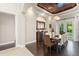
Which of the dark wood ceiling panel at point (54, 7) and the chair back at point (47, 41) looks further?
the chair back at point (47, 41)

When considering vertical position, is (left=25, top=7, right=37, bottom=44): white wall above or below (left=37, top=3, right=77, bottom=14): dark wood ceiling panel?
below

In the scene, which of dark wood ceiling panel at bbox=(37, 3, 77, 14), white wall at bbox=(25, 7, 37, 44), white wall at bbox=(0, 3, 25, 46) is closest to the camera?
dark wood ceiling panel at bbox=(37, 3, 77, 14)

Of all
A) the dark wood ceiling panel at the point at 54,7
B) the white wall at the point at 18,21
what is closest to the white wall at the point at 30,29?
the white wall at the point at 18,21

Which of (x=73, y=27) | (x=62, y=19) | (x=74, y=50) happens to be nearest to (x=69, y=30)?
(x=73, y=27)

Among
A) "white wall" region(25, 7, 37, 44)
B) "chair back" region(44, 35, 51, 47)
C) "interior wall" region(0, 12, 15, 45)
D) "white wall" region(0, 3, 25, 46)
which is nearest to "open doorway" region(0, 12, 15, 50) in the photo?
"interior wall" region(0, 12, 15, 45)

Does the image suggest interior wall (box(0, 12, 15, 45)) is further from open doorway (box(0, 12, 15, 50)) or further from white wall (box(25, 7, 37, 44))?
white wall (box(25, 7, 37, 44))

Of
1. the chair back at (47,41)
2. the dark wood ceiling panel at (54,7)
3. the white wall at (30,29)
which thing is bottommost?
the chair back at (47,41)

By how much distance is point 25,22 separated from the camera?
3658 millimetres

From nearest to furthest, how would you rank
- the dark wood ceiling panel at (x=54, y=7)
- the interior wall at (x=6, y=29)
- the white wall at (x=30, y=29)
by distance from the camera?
the dark wood ceiling panel at (x=54, y=7) < the white wall at (x=30, y=29) < the interior wall at (x=6, y=29)

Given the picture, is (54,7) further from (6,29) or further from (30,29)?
(6,29)

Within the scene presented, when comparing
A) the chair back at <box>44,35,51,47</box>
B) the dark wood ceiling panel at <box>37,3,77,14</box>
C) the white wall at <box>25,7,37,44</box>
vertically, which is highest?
the dark wood ceiling panel at <box>37,3,77,14</box>

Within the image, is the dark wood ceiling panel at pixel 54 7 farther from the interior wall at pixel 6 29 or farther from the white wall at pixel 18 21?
the interior wall at pixel 6 29

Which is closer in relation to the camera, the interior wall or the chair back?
the chair back

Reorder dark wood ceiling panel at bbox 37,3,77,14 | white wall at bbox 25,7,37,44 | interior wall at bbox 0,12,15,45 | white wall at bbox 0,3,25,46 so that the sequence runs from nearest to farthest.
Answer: dark wood ceiling panel at bbox 37,3,77,14 < white wall at bbox 25,7,37,44 < white wall at bbox 0,3,25,46 < interior wall at bbox 0,12,15,45
